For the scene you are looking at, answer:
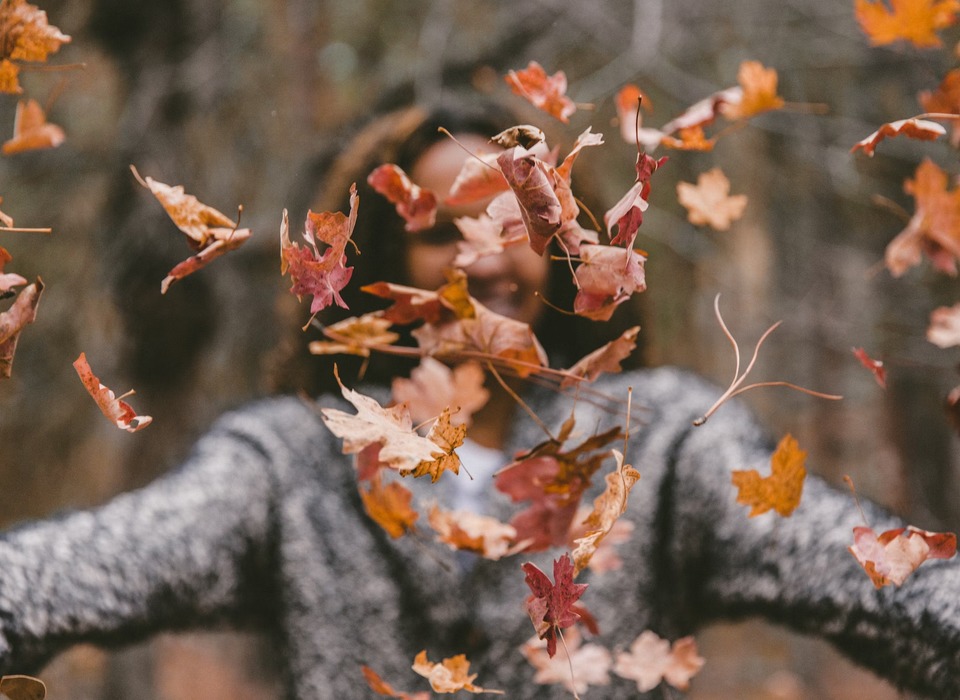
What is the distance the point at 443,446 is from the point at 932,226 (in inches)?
12.7

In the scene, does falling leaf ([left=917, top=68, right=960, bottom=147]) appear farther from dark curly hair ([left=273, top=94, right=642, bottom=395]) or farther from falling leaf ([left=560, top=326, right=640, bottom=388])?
dark curly hair ([left=273, top=94, right=642, bottom=395])

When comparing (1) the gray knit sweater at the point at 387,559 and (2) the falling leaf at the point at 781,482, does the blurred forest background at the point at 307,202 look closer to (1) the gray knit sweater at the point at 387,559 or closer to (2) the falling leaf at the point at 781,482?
(1) the gray knit sweater at the point at 387,559

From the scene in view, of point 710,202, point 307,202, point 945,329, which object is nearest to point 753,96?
point 710,202

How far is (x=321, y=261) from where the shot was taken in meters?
0.31

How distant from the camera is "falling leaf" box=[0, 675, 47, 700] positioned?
330 mm

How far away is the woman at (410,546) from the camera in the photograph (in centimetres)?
51

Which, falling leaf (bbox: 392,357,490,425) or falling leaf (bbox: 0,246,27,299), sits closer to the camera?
falling leaf (bbox: 0,246,27,299)

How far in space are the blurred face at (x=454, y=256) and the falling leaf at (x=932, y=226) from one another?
0.87 feet

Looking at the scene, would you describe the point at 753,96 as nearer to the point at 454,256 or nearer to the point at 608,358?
the point at 608,358

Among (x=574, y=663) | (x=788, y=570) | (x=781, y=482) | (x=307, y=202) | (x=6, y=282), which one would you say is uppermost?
(x=6, y=282)

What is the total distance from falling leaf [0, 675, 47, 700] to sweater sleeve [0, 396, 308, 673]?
0.17 feet

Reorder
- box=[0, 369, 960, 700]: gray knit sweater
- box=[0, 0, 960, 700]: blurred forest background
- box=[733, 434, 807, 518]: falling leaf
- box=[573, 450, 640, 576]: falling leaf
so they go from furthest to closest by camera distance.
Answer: box=[0, 0, 960, 700]: blurred forest background
box=[0, 369, 960, 700]: gray knit sweater
box=[733, 434, 807, 518]: falling leaf
box=[573, 450, 640, 576]: falling leaf

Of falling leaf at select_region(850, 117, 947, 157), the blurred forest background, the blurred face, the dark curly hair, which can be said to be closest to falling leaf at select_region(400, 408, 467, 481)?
falling leaf at select_region(850, 117, 947, 157)

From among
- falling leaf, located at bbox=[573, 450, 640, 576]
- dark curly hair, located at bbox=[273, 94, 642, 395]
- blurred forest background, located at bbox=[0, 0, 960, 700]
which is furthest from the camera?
blurred forest background, located at bbox=[0, 0, 960, 700]
